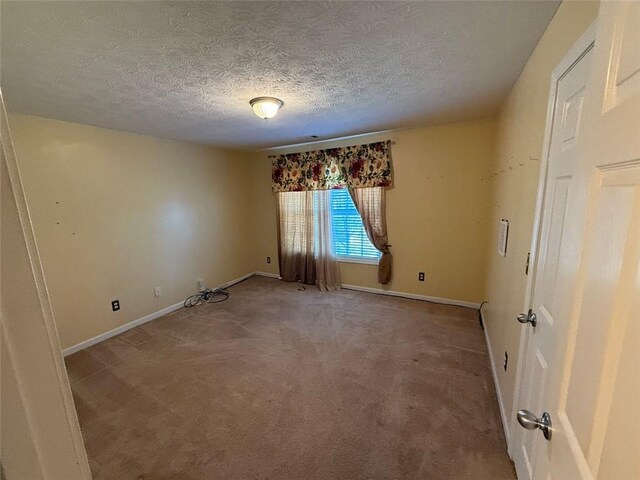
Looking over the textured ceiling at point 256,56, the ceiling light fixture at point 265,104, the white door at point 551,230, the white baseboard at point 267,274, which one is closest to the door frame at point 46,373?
the textured ceiling at point 256,56

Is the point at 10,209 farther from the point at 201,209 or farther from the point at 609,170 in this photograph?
the point at 201,209

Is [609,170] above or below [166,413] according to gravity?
above

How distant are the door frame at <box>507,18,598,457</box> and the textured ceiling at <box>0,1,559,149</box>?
34 cm

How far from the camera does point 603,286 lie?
0.50 metres

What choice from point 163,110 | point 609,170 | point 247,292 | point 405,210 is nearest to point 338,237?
point 405,210

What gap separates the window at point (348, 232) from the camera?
13.0 ft

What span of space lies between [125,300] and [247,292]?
1550 millimetres

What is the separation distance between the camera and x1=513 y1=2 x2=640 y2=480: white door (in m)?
0.44

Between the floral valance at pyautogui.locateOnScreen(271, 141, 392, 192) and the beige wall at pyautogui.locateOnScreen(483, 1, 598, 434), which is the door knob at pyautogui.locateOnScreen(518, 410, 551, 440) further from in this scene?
the floral valance at pyautogui.locateOnScreen(271, 141, 392, 192)

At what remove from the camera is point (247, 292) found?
164 inches

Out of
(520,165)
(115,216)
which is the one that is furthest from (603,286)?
(115,216)

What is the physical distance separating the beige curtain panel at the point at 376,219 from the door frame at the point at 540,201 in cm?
229

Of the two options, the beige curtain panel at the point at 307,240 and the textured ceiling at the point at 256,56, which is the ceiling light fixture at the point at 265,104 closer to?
the textured ceiling at the point at 256,56

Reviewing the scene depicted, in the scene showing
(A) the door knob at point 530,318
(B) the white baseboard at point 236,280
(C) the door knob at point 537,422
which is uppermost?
(A) the door knob at point 530,318
